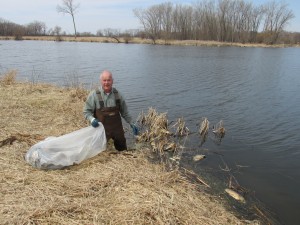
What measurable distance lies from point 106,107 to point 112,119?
0.29 m

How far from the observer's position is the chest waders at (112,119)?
587 centimetres

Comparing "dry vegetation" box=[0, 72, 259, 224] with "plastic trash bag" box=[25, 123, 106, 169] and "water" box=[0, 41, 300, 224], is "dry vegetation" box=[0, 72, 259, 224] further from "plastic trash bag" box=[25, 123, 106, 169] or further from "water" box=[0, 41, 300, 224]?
"water" box=[0, 41, 300, 224]

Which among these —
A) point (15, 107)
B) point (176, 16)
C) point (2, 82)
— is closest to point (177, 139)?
point (15, 107)

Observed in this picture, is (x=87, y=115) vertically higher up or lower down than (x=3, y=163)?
higher up

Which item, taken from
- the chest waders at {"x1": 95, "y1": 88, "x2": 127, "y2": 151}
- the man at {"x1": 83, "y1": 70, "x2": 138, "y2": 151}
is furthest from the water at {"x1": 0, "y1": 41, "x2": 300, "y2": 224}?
the man at {"x1": 83, "y1": 70, "x2": 138, "y2": 151}

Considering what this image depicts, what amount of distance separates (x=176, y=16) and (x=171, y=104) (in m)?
72.7

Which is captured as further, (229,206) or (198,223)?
(229,206)

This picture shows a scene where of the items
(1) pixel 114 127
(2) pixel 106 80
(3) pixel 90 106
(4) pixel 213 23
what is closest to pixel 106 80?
(2) pixel 106 80

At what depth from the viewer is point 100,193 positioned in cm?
457

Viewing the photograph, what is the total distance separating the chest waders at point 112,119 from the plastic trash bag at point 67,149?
10.2 inches

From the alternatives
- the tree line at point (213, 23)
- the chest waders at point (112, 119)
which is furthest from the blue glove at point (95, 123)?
the tree line at point (213, 23)

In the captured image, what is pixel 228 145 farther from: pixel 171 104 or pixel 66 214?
pixel 66 214

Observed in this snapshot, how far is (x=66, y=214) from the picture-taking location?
3.93 m

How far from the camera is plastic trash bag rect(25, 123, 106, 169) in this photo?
5.14 m
